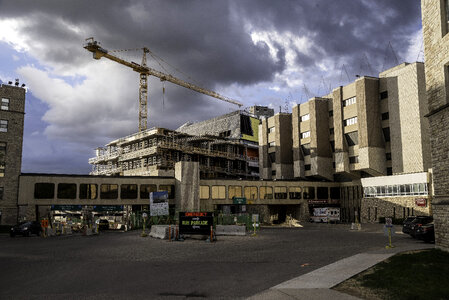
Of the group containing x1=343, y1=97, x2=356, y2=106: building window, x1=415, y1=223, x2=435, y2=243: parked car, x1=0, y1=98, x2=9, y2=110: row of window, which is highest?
x1=343, y1=97, x2=356, y2=106: building window

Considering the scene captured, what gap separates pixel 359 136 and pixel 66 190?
50050 mm

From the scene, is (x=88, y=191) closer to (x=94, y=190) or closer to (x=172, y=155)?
(x=94, y=190)

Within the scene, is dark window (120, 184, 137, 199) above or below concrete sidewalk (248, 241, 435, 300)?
above

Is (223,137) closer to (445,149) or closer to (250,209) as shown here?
(250,209)

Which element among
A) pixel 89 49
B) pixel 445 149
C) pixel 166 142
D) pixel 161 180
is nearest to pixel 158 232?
pixel 445 149

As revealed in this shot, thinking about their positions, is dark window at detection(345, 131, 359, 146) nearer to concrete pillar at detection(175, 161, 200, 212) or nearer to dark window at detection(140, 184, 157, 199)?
concrete pillar at detection(175, 161, 200, 212)

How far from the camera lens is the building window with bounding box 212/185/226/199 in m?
68.4

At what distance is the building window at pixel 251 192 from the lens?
7225cm

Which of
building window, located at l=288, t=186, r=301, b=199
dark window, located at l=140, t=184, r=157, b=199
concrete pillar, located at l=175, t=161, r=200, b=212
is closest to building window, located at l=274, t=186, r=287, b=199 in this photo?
building window, located at l=288, t=186, r=301, b=199

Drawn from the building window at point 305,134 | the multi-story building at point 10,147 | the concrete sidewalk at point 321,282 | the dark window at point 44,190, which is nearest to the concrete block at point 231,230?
the concrete sidewalk at point 321,282

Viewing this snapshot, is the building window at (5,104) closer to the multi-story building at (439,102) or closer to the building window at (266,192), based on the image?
the building window at (266,192)

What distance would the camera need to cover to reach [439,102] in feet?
69.6

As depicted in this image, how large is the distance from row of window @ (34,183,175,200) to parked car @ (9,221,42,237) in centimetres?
1691

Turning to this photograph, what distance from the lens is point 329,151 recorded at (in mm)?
81375
